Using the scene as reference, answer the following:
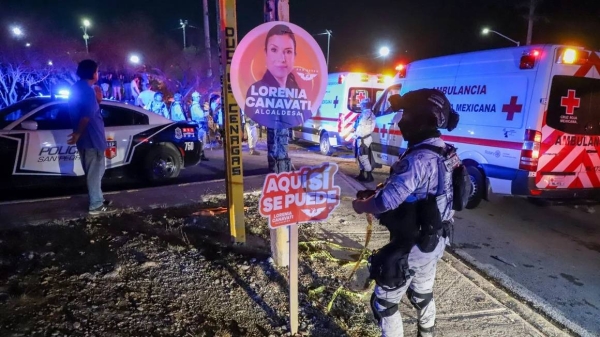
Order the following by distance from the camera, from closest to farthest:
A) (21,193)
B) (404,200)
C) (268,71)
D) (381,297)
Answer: (404,200), (381,297), (268,71), (21,193)

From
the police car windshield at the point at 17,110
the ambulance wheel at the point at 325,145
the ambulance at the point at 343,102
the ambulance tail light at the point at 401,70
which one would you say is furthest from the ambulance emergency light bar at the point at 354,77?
the police car windshield at the point at 17,110

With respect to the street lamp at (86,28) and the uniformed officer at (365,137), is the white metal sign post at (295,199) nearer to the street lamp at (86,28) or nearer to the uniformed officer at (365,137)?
the uniformed officer at (365,137)

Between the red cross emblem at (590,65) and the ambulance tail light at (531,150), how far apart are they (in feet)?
3.17

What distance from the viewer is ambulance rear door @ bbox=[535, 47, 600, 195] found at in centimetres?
526

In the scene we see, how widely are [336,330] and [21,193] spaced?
6.14m

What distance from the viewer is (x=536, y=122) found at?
5242 millimetres

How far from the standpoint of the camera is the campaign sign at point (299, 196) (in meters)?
2.54

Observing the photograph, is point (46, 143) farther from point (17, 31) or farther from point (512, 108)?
point (17, 31)

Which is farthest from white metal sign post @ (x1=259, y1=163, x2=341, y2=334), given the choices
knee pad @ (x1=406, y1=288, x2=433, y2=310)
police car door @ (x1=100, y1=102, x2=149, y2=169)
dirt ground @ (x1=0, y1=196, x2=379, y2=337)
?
police car door @ (x1=100, y1=102, x2=149, y2=169)

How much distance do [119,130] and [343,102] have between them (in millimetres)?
6508

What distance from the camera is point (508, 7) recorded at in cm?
2984

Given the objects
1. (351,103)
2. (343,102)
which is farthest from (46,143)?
(351,103)

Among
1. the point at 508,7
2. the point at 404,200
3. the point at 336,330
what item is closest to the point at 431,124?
the point at 404,200

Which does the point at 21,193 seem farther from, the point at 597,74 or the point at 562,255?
the point at 597,74
